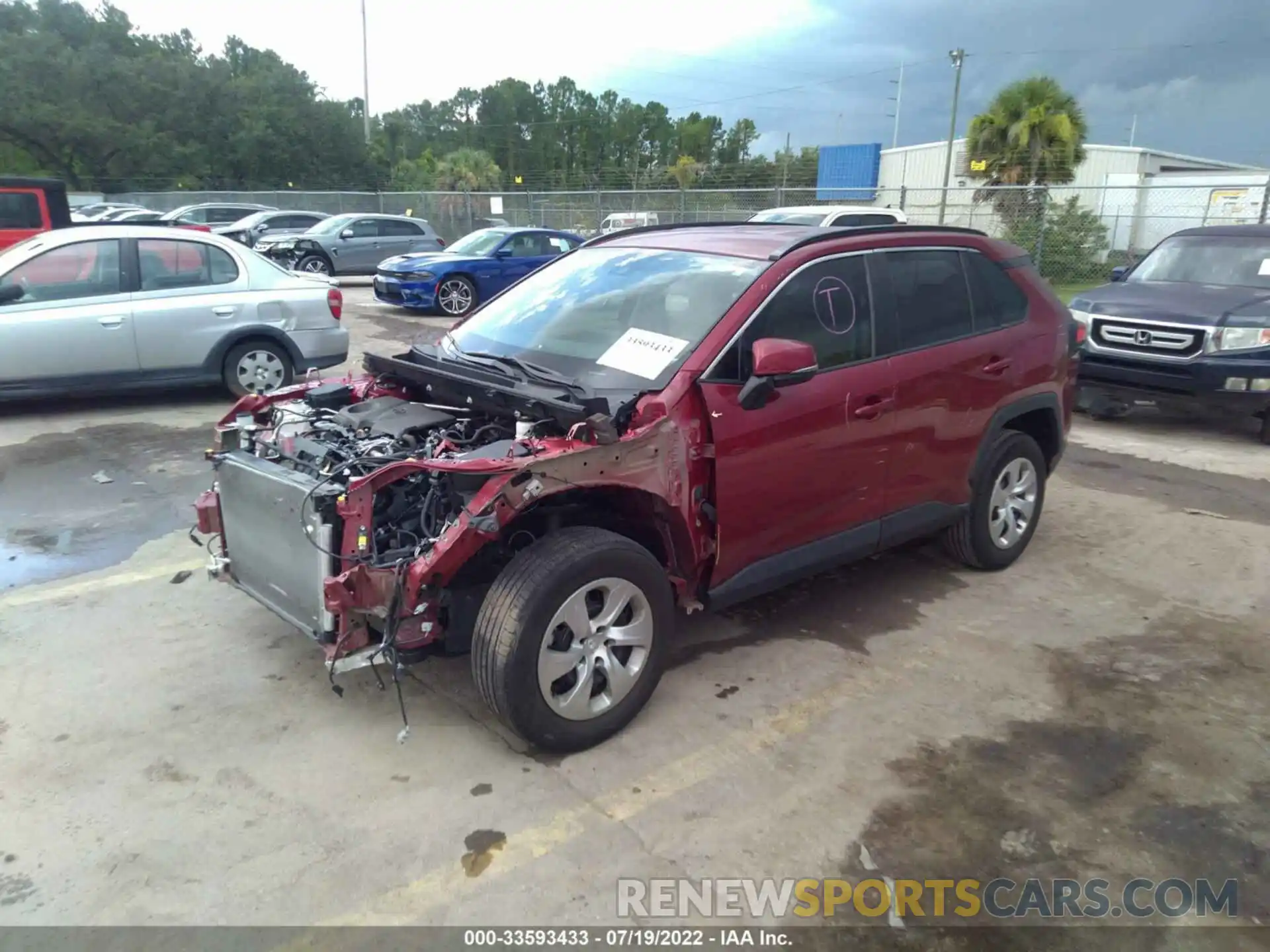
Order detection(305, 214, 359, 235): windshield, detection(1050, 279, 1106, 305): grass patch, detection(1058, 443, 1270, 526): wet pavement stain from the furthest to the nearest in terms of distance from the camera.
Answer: detection(305, 214, 359, 235): windshield < detection(1050, 279, 1106, 305): grass patch < detection(1058, 443, 1270, 526): wet pavement stain

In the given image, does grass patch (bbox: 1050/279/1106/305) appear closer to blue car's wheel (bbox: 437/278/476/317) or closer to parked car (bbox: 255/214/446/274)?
blue car's wheel (bbox: 437/278/476/317)

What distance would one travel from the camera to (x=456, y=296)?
15594 millimetres

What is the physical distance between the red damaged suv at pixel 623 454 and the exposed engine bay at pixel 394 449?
0.01m

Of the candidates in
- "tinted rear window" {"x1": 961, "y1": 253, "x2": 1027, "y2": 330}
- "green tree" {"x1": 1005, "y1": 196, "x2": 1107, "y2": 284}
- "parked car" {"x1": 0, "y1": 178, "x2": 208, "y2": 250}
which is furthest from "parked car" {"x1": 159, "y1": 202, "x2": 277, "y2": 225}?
"tinted rear window" {"x1": 961, "y1": 253, "x2": 1027, "y2": 330}

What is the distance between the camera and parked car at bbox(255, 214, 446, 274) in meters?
20.1

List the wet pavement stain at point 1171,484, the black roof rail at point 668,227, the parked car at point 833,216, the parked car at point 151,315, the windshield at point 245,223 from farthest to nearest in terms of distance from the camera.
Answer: the windshield at point 245,223 < the parked car at point 833,216 < the parked car at point 151,315 < the wet pavement stain at point 1171,484 < the black roof rail at point 668,227

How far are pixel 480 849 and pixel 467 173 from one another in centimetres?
4896

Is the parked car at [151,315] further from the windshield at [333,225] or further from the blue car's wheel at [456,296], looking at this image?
the windshield at [333,225]

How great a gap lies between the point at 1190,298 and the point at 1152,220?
20.7 meters

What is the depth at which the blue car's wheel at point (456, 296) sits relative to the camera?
15.4 meters

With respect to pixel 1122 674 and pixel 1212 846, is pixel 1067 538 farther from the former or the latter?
pixel 1212 846

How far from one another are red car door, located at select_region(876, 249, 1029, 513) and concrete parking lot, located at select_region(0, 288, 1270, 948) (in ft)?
2.40

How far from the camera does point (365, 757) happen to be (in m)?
3.42

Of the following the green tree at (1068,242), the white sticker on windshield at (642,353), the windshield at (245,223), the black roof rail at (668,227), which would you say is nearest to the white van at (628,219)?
the green tree at (1068,242)
